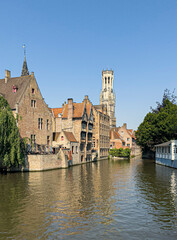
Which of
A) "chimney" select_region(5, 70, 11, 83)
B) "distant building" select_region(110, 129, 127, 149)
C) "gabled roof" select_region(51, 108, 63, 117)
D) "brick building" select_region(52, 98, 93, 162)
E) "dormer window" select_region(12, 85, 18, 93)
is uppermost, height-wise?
"chimney" select_region(5, 70, 11, 83)

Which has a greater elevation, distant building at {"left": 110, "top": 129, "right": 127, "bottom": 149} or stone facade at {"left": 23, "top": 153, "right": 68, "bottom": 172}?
distant building at {"left": 110, "top": 129, "right": 127, "bottom": 149}

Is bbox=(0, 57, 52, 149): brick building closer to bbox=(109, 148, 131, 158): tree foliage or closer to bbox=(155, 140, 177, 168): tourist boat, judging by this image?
bbox=(155, 140, 177, 168): tourist boat

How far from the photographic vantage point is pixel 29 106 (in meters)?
48.0

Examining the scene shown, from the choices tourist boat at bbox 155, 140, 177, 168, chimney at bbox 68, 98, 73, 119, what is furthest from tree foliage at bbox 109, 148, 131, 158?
chimney at bbox 68, 98, 73, 119

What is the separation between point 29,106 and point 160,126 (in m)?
35.5

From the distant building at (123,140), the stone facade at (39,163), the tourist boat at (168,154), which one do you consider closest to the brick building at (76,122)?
the stone facade at (39,163)

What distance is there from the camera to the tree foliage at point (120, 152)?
85062 mm

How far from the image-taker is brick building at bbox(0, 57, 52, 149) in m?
46.2

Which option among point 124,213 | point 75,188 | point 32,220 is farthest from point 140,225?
point 75,188

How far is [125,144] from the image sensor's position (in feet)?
330

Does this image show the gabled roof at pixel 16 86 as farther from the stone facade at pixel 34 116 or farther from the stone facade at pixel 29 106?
the stone facade at pixel 34 116

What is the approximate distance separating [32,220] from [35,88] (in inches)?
1493

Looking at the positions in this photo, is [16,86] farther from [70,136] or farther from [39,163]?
[39,163]

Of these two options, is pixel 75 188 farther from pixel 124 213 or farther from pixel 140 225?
pixel 140 225
